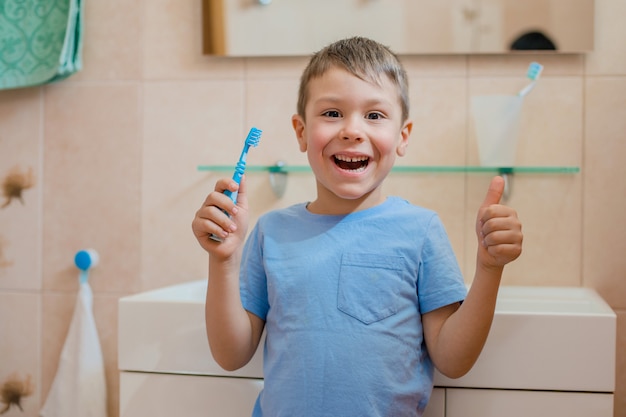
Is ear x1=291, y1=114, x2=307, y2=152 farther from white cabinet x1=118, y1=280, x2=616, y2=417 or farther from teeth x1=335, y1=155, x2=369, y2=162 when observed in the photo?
white cabinet x1=118, y1=280, x2=616, y2=417

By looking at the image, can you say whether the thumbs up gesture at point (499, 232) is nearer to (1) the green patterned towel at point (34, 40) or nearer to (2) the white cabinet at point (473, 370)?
(2) the white cabinet at point (473, 370)

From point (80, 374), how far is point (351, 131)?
0.86 meters

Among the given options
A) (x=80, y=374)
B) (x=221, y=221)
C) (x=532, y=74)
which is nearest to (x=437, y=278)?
(x=221, y=221)

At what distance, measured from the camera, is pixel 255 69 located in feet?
4.40

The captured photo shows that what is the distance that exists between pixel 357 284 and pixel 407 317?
0.08 meters

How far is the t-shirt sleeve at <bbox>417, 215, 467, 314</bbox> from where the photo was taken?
2.83ft

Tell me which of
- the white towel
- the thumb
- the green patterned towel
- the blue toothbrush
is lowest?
the white towel

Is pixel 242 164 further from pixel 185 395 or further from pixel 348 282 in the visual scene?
pixel 185 395

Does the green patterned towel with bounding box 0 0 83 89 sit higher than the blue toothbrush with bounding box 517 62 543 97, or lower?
higher

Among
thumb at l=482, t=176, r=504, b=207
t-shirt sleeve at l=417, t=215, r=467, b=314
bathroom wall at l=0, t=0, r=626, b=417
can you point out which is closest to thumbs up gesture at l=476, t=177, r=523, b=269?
thumb at l=482, t=176, r=504, b=207

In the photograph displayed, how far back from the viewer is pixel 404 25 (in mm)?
1274

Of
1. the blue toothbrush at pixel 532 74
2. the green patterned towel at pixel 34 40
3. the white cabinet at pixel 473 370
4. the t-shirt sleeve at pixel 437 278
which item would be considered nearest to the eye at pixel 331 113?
the t-shirt sleeve at pixel 437 278

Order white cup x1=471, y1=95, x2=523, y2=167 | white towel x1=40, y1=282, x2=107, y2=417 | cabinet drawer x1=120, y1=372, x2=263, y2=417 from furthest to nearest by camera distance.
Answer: white towel x1=40, y1=282, x2=107, y2=417
white cup x1=471, y1=95, x2=523, y2=167
cabinet drawer x1=120, y1=372, x2=263, y2=417

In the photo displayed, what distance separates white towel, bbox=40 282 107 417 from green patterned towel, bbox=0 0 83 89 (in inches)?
18.5
